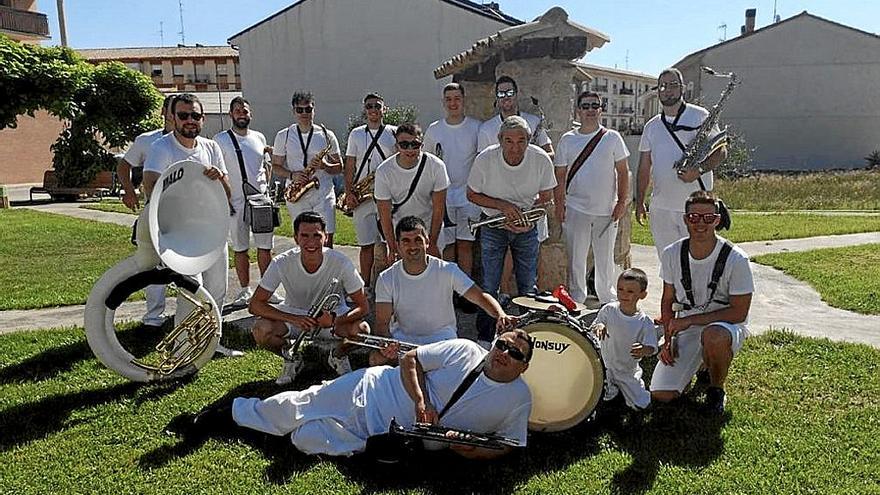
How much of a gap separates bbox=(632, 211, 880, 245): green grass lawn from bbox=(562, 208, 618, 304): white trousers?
16.6 feet

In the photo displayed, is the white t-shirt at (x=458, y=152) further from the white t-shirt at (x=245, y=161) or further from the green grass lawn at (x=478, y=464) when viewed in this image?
the green grass lawn at (x=478, y=464)

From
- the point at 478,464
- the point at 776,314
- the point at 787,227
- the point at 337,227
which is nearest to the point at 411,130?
the point at 478,464

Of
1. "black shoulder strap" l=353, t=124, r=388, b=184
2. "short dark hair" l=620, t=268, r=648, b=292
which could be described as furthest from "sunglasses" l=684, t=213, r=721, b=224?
"black shoulder strap" l=353, t=124, r=388, b=184

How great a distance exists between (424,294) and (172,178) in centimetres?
178

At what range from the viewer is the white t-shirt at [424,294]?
15.1ft

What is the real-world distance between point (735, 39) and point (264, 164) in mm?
33250

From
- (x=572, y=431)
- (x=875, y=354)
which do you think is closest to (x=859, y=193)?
(x=875, y=354)

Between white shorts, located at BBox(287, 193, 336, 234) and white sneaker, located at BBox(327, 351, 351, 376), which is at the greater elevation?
white shorts, located at BBox(287, 193, 336, 234)

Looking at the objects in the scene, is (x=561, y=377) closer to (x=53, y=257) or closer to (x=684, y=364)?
(x=684, y=364)

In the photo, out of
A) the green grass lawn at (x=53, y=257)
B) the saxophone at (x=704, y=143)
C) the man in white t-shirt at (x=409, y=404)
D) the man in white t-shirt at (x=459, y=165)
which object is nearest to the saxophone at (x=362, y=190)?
the man in white t-shirt at (x=459, y=165)

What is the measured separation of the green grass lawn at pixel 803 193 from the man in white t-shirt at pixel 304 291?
49.4 ft

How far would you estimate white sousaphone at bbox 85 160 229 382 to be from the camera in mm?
4375

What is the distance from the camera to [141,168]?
5.88 m

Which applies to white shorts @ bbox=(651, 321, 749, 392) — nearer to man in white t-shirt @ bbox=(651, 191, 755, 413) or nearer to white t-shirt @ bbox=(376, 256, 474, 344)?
man in white t-shirt @ bbox=(651, 191, 755, 413)
